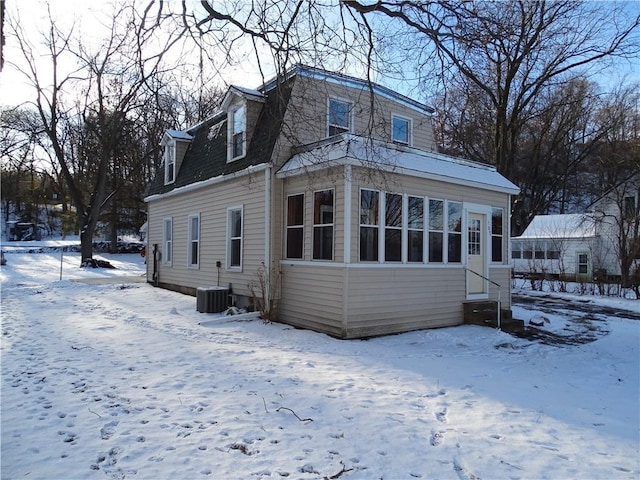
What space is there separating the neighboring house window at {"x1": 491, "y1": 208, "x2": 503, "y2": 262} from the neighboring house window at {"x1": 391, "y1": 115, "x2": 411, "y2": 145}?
3255mm

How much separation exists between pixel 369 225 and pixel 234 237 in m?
4.47

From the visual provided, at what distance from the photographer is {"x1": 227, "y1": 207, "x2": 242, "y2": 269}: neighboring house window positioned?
39.6 ft

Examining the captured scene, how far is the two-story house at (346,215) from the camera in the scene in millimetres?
8875

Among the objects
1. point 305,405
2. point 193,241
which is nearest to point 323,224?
point 305,405

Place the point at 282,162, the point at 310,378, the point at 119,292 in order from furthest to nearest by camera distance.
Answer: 1. the point at 119,292
2. the point at 282,162
3. the point at 310,378

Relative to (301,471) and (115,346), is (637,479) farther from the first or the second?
(115,346)

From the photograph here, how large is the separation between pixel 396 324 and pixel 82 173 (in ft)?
93.4

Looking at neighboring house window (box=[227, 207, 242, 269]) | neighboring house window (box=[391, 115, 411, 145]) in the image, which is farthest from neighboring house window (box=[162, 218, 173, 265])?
neighboring house window (box=[391, 115, 411, 145])

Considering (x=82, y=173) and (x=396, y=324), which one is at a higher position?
(x=82, y=173)

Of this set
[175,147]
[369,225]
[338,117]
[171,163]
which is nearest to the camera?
[369,225]

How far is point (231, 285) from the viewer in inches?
475

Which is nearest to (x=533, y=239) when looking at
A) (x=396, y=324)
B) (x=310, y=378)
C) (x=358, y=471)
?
(x=396, y=324)

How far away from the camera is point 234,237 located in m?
12.1

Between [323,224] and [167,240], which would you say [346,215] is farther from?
Answer: [167,240]
